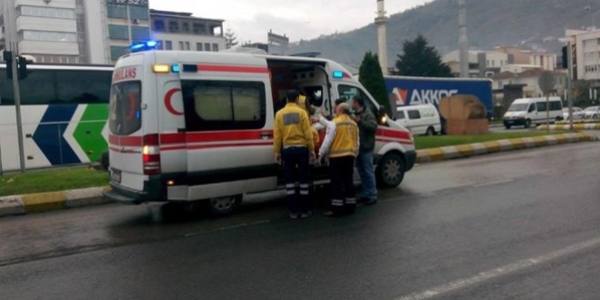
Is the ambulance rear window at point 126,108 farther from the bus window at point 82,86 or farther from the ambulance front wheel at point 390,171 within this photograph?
the bus window at point 82,86

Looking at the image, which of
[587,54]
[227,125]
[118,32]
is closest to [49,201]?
[227,125]

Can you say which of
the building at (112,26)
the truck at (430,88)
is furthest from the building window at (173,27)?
the truck at (430,88)

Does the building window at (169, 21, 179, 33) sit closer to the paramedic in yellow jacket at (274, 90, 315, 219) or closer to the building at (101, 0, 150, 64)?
the building at (101, 0, 150, 64)

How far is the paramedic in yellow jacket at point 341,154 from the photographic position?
8609 millimetres

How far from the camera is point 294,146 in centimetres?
852

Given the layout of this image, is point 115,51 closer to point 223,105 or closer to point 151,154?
point 223,105

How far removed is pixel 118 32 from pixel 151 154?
5115cm

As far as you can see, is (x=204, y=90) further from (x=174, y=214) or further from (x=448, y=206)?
(x=448, y=206)

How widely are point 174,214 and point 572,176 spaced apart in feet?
24.8

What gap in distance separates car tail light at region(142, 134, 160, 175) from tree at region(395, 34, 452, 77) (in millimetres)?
57340


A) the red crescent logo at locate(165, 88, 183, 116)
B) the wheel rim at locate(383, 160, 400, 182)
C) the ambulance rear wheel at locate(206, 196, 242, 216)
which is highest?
the red crescent logo at locate(165, 88, 183, 116)

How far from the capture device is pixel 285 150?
8.57 metres

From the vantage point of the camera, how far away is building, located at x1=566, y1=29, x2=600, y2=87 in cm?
10531

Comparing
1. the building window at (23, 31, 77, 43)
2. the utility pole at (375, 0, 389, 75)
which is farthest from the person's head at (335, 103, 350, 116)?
the utility pole at (375, 0, 389, 75)
